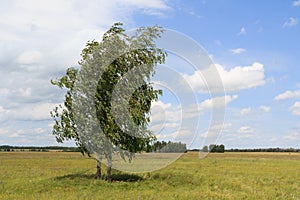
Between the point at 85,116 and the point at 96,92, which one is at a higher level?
the point at 96,92

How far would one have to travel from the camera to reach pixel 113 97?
1000 inches

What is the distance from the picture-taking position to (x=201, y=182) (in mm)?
25547

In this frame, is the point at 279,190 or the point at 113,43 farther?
the point at 113,43

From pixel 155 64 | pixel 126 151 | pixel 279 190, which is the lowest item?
pixel 279 190

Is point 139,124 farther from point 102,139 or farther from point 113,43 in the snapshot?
point 113,43

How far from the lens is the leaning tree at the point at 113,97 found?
25.2 meters

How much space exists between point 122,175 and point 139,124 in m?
5.05

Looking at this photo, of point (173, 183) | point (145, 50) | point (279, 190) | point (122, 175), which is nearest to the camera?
point (279, 190)

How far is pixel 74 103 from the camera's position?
26.0m

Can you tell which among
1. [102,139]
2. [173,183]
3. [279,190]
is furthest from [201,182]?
[102,139]

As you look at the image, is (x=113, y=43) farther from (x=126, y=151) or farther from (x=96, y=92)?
(x=126, y=151)

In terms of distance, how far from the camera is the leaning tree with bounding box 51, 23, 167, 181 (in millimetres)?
25172

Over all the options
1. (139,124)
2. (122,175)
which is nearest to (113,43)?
(139,124)

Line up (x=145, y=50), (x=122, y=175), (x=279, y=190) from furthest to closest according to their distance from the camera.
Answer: (x=122, y=175), (x=145, y=50), (x=279, y=190)
